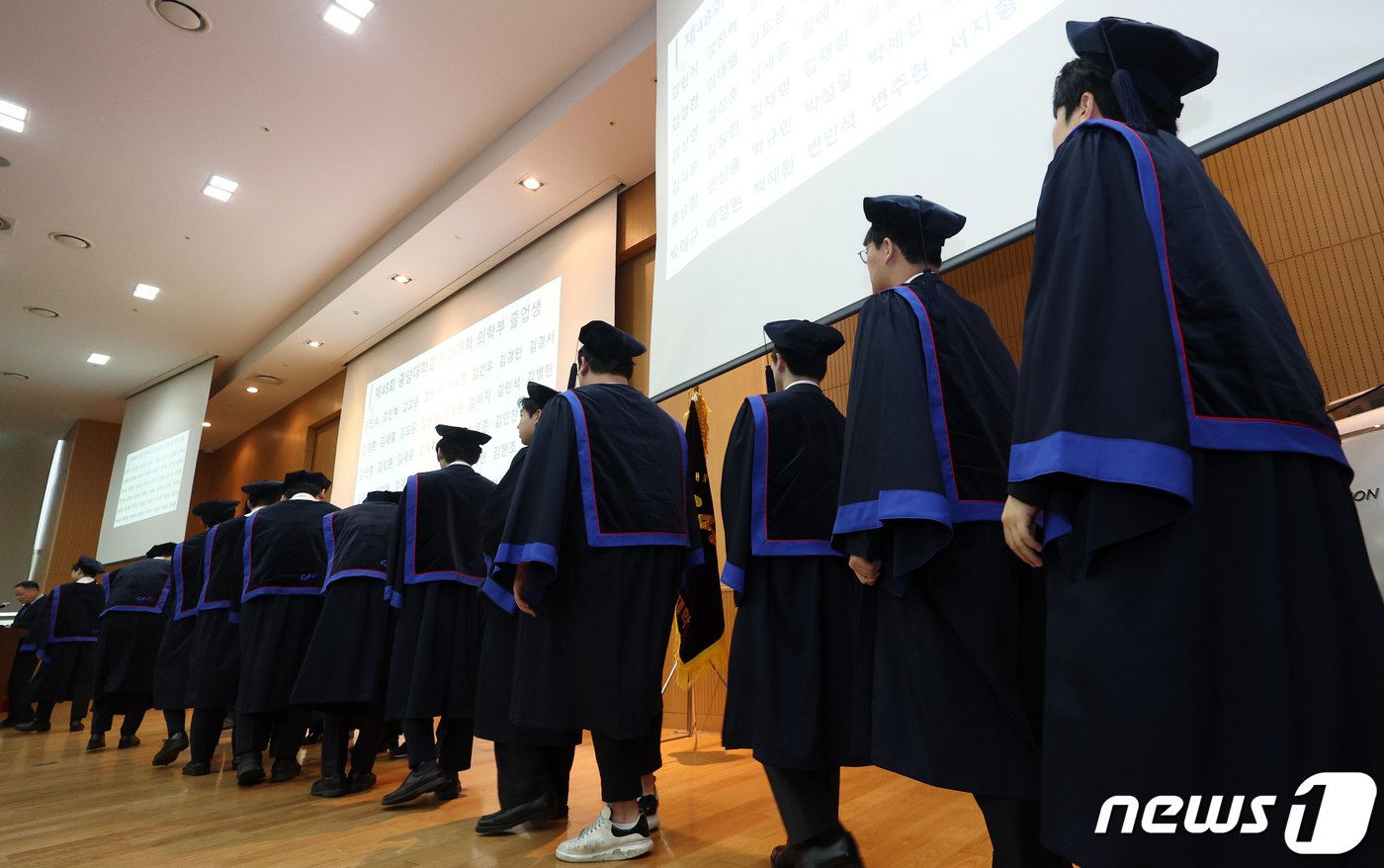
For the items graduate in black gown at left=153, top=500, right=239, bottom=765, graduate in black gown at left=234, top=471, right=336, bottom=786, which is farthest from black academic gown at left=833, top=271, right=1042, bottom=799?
graduate in black gown at left=153, top=500, right=239, bottom=765

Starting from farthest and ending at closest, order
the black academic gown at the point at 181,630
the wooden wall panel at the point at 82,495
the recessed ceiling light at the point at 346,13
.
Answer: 1. the wooden wall panel at the point at 82,495
2. the recessed ceiling light at the point at 346,13
3. the black academic gown at the point at 181,630

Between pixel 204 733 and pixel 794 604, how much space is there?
3333mm

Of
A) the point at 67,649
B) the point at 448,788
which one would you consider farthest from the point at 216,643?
the point at 67,649

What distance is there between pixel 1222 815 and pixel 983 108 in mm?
1940

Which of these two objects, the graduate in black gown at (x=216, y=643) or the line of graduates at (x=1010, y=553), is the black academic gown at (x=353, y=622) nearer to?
the line of graduates at (x=1010, y=553)

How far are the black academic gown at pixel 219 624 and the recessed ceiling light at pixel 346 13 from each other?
3.49 metres

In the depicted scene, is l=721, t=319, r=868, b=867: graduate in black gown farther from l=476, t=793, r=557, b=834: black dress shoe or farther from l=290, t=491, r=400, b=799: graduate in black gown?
l=290, t=491, r=400, b=799: graduate in black gown

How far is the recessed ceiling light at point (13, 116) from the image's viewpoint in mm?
5918

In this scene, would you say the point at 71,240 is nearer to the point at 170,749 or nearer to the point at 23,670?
the point at 23,670

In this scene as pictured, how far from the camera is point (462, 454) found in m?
3.19

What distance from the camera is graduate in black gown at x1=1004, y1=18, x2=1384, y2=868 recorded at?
87cm

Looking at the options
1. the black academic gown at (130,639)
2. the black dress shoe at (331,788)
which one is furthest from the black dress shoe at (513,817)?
the black academic gown at (130,639)

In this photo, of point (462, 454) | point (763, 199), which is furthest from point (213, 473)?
point (763, 199)

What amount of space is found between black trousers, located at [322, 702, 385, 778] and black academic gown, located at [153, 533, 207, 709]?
1519 millimetres
